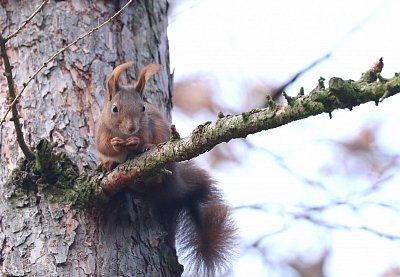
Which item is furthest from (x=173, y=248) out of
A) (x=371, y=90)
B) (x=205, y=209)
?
(x=371, y=90)

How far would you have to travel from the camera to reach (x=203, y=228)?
2.39 meters

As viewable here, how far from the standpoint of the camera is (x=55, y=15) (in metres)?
2.45

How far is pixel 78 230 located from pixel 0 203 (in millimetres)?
230

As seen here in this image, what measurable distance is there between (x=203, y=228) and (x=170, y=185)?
272 millimetres

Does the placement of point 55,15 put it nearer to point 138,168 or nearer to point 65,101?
point 65,101

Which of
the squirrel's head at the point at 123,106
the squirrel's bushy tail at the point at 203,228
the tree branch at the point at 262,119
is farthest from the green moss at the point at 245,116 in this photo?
the squirrel's bushy tail at the point at 203,228

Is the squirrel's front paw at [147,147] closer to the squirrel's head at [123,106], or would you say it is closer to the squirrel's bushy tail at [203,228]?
the squirrel's head at [123,106]

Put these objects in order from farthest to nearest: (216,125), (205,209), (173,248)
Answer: (205,209) → (173,248) → (216,125)

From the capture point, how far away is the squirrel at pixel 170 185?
2129 millimetres

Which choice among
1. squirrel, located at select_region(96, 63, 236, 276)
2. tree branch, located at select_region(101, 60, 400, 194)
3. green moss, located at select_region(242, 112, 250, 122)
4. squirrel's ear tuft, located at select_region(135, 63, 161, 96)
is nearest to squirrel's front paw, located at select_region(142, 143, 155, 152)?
squirrel, located at select_region(96, 63, 236, 276)

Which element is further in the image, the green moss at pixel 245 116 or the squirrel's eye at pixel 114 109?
the squirrel's eye at pixel 114 109

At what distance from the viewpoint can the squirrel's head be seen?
2.16 m

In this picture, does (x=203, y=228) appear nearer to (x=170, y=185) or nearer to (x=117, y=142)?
(x=170, y=185)

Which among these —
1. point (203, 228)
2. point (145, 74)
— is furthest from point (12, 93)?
point (203, 228)
